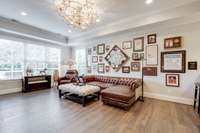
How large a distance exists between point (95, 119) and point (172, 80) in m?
3.22

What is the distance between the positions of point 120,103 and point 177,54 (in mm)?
2734

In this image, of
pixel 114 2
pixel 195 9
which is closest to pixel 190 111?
pixel 195 9

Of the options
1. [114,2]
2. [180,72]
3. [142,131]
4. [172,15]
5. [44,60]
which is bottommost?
[142,131]

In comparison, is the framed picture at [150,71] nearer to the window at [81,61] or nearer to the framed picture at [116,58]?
the framed picture at [116,58]

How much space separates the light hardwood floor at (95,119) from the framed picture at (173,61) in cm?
129

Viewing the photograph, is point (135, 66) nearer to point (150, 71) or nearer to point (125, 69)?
point (125, 69)

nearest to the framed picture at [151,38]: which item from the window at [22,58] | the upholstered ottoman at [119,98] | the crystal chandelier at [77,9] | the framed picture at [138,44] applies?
the framed picture at [138,44]

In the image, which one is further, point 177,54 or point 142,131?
point 177,54

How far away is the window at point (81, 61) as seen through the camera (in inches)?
277

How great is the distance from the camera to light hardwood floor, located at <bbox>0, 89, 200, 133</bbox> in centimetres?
231

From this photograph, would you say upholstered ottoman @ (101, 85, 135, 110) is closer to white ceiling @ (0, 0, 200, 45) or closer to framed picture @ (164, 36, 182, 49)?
framed picture @ (164, 36, 182, 49)

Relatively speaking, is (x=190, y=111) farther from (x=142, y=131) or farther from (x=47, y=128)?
(x=47, y=128)

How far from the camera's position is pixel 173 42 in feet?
13.5

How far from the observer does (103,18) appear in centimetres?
423
